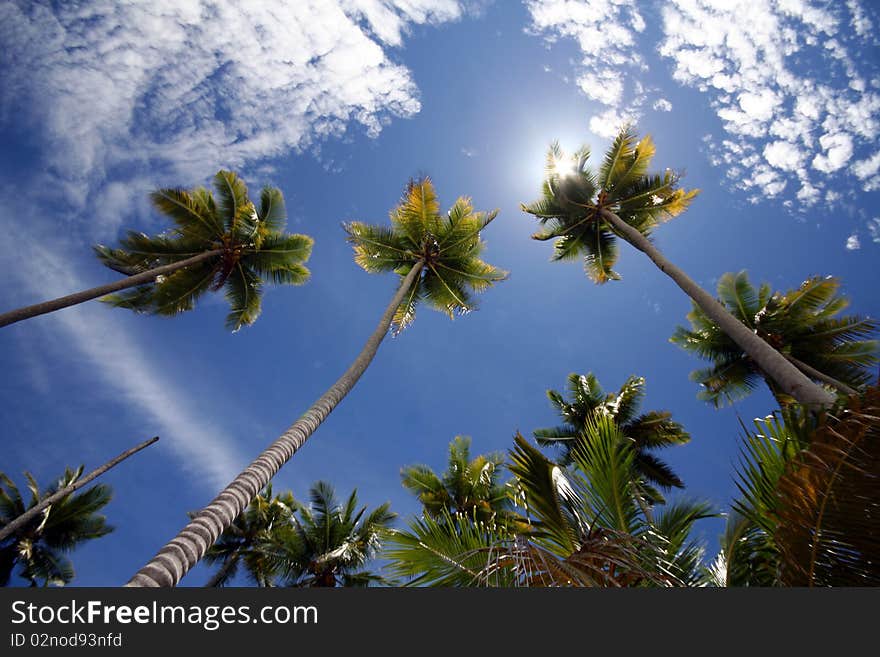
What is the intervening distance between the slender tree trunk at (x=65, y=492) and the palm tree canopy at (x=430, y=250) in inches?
556

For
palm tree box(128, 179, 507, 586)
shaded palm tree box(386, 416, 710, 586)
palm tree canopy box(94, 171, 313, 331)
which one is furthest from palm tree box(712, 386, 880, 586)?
Result: palm tree canopy box(94, 171, 313, 331)

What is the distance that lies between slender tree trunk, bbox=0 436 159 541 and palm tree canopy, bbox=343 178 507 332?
46.3 ft

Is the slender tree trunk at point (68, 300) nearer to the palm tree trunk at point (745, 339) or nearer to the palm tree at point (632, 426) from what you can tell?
the palm tree trunk at point (745, 339)

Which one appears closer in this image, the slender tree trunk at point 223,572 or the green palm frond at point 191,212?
the green palm frond at point 191,212

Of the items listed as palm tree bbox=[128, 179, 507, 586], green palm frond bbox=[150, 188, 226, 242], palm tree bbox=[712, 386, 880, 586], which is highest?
green palm frond bbox=[150, 188, 226, 242]

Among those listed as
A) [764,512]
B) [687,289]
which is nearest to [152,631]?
[764,512]

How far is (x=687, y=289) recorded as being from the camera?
9.73 meters

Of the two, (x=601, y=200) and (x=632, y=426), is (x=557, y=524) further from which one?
(x=632, y=426)

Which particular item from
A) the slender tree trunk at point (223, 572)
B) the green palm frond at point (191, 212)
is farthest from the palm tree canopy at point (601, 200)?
the slender tree trunk at point (223, 572)

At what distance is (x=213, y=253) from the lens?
15430mm

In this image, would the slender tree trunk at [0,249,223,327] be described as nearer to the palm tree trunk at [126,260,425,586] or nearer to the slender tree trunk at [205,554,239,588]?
the palm tree trunk at [126,260,425,586]

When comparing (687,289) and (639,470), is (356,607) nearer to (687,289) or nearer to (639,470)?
(687,289)

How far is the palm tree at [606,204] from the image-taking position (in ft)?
44.2

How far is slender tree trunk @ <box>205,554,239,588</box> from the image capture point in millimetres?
17922
